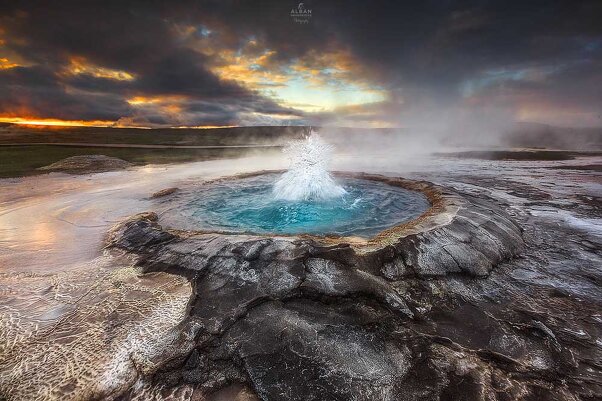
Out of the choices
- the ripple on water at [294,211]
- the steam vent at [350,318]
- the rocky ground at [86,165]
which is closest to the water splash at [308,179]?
the ripple on water at [294,211]

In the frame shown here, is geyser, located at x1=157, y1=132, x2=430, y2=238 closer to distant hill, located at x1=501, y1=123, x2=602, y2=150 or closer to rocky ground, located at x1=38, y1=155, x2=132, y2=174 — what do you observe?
rocky ground, located at x1=38, y1=155, x2=132, y2=174

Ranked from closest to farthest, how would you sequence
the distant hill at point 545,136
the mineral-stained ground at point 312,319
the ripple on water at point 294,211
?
the mineral-stained ground at point 312,319 < the ripple on water at point 294,211 < the distant hill at point 545,136

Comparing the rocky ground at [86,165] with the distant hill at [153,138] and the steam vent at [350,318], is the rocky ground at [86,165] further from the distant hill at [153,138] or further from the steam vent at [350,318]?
the distant hill at [153,138]

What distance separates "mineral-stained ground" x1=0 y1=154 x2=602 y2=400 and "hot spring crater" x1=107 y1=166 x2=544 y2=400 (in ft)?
0.06

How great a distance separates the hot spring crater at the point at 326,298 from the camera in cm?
301

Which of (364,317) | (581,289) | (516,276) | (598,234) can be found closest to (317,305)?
(364,317)

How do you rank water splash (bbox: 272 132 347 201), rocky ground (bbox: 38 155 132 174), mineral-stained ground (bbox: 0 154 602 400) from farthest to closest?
rocky ground (bbox: 38 155 132 174) → water splash (bbox: 272 132 347 201) → mineral-stained ground (bbox: 0 154 602 400)

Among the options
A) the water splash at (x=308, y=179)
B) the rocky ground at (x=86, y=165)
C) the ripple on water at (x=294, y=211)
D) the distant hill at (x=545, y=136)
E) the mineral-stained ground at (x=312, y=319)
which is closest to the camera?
the mineral-stained ground at (x=312, y=319)

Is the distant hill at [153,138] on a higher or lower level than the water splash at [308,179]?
lower

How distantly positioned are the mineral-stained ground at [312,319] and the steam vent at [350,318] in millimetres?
18

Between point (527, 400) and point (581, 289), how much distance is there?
112 inches

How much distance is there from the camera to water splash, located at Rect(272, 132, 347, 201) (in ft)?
31.3

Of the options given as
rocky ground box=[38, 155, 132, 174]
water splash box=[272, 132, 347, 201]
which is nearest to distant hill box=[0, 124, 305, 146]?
rocky ground box=[38, 155, 132, 174]

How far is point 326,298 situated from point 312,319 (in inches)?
17.0
